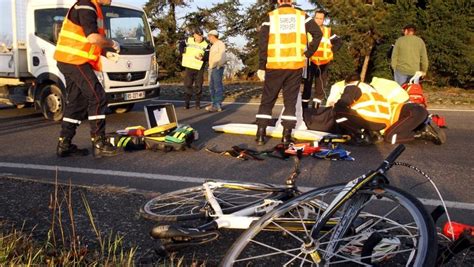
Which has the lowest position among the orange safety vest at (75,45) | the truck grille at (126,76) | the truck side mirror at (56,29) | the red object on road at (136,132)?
the red object on road at (136,132)

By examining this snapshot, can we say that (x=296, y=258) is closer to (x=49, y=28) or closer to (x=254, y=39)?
(x=49, y=28)

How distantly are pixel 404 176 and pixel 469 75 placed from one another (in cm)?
1434

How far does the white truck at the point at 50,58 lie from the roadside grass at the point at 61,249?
6.26 m

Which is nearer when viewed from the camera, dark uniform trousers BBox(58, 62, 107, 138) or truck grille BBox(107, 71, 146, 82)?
dark uniform trousers BBox(58, 62, 107, 138)

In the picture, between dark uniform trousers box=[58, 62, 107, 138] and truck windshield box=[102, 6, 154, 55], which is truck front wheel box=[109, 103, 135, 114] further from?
dark uniform trousers box=[58, 62, 107, 138]

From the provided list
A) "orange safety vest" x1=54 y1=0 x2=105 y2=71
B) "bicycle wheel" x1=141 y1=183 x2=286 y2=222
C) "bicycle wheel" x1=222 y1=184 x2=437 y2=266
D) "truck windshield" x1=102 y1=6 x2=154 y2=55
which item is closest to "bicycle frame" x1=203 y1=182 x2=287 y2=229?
"bicycle wheel" x1=141 y1=183 x2=286 y2=222

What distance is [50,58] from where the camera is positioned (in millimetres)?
9383

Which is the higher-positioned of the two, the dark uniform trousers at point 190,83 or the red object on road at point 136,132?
the dark uniform trousers at point 190,83

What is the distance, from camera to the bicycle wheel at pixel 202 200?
3393mm

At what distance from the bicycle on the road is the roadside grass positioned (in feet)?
1.00

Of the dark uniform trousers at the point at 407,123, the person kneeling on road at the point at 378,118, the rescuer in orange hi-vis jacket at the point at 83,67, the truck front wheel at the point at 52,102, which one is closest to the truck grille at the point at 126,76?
the truck front wheel at the point at 52,102

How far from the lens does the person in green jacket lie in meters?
10.3

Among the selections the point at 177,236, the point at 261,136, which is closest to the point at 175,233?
the point at 177,236

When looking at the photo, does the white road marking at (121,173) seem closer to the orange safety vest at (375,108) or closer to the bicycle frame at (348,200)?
the bicycle frame at (348,200)
